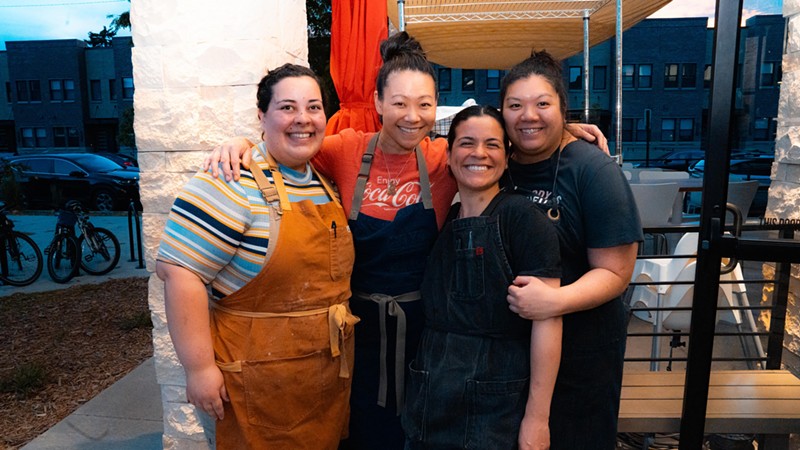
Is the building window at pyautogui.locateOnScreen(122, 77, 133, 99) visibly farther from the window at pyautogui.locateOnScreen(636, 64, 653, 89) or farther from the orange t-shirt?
the orange t-shirt

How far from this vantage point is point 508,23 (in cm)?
587

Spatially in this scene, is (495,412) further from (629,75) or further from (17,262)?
(629,75)

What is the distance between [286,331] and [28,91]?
150 ft

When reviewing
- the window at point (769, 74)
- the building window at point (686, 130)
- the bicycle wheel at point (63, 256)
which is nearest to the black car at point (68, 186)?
the bicycle wheel at point (63, 256)

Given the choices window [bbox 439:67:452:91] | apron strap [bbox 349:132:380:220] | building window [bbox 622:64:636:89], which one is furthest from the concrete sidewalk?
building window [bbox 622:64:636:89]

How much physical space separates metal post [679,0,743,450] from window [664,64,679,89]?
37456 millimetres

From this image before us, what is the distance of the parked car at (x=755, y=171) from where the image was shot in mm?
1833

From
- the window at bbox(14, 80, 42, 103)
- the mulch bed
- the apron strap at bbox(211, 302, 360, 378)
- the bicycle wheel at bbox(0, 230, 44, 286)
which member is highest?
the window at bbox(14, 80, 42, 103)

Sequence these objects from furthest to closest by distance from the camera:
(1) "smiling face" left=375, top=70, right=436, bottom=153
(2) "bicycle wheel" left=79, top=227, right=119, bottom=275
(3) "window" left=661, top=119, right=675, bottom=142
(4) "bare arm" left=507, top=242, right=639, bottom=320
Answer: (3) "window" left=661, top=119, right=675, bottom=142, (2) "bicycle wheel" left=79, top=227, right=119, bottom=275, (1) "smiling face" left=375, top=70, right=436, bottom=153, (4) "bare arm" left=507, top=242, right=639, bottom=320

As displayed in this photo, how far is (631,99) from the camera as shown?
116 ft

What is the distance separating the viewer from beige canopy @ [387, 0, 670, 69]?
545 cm

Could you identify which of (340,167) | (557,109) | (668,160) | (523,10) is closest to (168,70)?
(340,167)

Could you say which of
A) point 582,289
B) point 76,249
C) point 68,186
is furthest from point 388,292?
point 68,186

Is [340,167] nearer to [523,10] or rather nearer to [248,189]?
[248,189]
